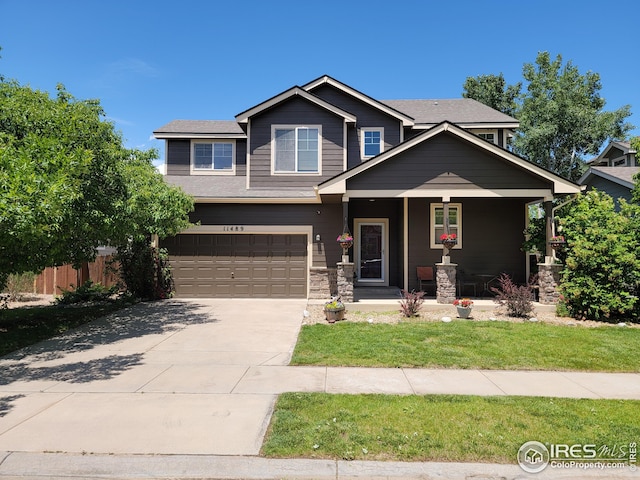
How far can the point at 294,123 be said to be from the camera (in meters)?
14.2

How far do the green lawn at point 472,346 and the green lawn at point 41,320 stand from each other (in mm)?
5854

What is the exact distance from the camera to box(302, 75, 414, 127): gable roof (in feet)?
47.6

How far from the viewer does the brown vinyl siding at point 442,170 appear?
36.7ft

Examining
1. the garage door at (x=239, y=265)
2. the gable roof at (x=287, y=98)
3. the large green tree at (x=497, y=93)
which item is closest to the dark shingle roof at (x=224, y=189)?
the garage door at (x=239, y=265)

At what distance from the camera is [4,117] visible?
7668 mm

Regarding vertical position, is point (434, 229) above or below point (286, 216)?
below

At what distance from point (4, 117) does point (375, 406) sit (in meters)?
9.13

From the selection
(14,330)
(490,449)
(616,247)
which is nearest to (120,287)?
(14,330)

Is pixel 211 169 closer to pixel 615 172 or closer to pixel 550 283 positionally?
pixel 550 283

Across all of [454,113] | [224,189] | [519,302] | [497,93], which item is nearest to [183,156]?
[224,189]

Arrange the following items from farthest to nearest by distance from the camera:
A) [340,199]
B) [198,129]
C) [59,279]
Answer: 1. [198,129]
2. [59,279]
3. [340,199]

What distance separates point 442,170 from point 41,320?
39.6ft

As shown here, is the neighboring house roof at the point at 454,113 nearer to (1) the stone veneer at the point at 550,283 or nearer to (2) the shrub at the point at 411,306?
(1) the stone veneer at the point at 550,283

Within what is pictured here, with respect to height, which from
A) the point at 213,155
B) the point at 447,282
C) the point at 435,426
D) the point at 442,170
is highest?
the point at 213,155
